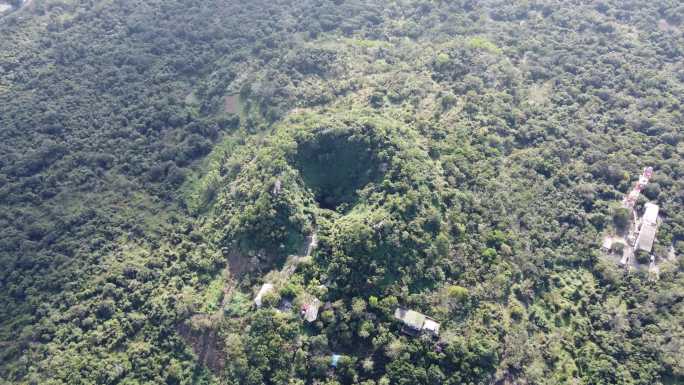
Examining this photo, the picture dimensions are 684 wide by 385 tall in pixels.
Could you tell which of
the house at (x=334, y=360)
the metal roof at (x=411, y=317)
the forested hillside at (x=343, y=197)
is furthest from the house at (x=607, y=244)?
the house at (x=334, y=360)

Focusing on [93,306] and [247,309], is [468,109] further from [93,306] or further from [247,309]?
[93,306]

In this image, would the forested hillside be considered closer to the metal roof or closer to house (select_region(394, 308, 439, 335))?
house (select_region(394, 308, 439, 335))

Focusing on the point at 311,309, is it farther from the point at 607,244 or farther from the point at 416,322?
the point at 607,244

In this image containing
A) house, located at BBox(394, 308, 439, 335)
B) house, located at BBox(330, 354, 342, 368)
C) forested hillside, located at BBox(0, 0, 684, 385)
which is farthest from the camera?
forested hillside, located at BBox(0, 0, 684, 385)

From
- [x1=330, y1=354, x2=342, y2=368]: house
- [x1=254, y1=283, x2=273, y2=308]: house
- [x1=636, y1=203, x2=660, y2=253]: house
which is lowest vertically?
[x1=330, y1=354, x2=342, y2=368]: house

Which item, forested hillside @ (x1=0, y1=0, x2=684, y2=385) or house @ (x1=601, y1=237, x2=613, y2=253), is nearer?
forested hillside @ (x1=0, y1=0, x2=684, y2=385)

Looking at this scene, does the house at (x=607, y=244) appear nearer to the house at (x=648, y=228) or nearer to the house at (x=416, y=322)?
the house at (x=648, y=228)

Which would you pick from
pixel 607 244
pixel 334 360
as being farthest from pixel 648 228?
pixel 334 360

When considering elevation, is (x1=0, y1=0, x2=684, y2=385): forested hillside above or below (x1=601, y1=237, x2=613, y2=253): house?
above

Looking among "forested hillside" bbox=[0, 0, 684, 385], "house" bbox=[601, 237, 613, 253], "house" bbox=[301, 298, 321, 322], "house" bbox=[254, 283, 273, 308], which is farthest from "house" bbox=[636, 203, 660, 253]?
"house" bbox=[254, 283, 273, 308]
